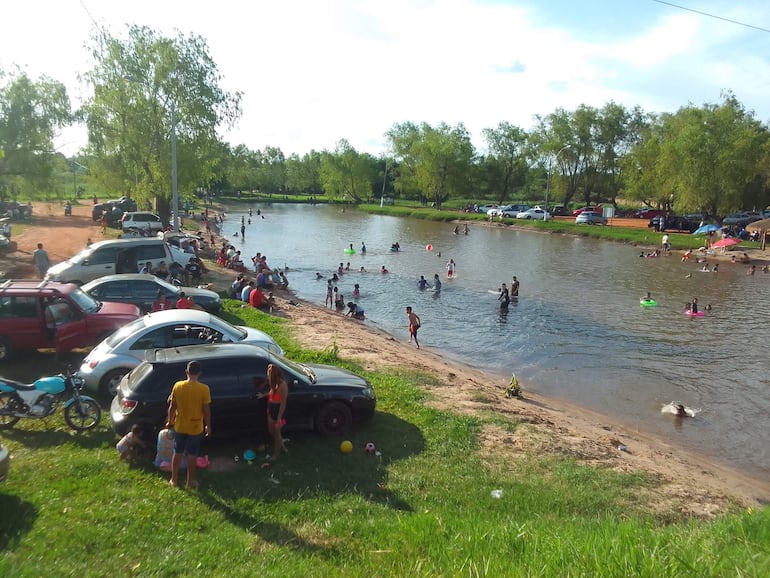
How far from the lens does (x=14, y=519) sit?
19.5 ft

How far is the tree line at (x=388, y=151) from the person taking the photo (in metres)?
30.9

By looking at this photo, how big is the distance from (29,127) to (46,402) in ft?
88.0

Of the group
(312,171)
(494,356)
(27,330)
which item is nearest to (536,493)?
(27,330)

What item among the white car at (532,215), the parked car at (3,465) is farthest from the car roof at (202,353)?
the white car at (532,215)

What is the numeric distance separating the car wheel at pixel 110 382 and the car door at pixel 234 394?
7.97 ft

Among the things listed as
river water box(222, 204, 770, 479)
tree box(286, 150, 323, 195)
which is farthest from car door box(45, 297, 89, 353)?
tree box(286, 150, 323, 195)

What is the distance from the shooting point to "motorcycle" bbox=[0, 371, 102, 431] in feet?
27.6

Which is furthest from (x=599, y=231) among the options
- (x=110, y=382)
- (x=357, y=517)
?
(x=357, y=517)

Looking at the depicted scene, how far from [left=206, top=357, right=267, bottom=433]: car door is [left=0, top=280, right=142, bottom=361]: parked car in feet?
15.9

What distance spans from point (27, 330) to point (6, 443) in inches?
145

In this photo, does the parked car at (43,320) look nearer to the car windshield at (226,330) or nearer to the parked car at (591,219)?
the car windshield at (226,330)

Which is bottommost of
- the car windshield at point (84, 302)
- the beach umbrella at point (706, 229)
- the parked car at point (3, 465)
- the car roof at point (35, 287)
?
the parked car at point (3, 465)

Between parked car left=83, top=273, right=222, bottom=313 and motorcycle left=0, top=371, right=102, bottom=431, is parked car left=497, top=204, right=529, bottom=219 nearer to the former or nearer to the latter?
parked car left=83, top=273, right=222, bottom=313

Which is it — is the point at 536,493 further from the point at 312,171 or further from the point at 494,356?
the point at 312,171
